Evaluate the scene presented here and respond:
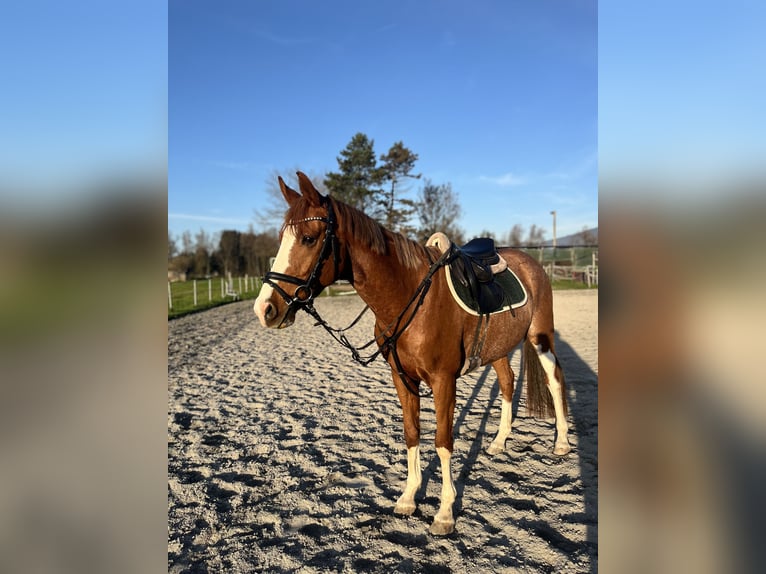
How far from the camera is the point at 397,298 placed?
102 inches

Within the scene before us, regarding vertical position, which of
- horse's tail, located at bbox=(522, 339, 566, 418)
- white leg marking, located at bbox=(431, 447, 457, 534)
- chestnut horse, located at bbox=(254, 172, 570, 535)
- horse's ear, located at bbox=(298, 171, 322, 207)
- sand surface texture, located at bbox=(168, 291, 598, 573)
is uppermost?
horse's ear, located at bbox=(298, 171, 322, 207)

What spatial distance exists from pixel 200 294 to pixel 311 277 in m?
21.4

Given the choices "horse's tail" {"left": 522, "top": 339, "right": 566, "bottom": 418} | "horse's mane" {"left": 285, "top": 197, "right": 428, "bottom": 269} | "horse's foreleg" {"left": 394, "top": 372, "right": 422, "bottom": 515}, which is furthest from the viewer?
"horse's tail" {"left": 522, "top": 339, "right": 566, "bottom": 418}

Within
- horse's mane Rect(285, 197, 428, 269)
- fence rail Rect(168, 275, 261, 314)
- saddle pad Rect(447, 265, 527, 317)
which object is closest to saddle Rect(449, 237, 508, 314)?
saddle pad Rect(447, 265, 527, 317)

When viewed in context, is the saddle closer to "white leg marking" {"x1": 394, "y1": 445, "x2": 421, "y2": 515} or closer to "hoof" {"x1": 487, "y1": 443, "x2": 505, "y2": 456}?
"white leg marking" {"x1": 394, "y1": 445, "x2": 421, "y2": 515}

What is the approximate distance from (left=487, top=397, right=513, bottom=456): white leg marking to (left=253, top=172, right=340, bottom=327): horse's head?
251cm

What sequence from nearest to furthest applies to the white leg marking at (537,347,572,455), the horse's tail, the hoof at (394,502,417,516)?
the hoof at (394,502,417,516) → the white leg marking at (537,347,572,455) → the horse's tail

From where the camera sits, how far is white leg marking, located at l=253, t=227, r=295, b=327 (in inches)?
85.3

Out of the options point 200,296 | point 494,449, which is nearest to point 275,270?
point 494,449
